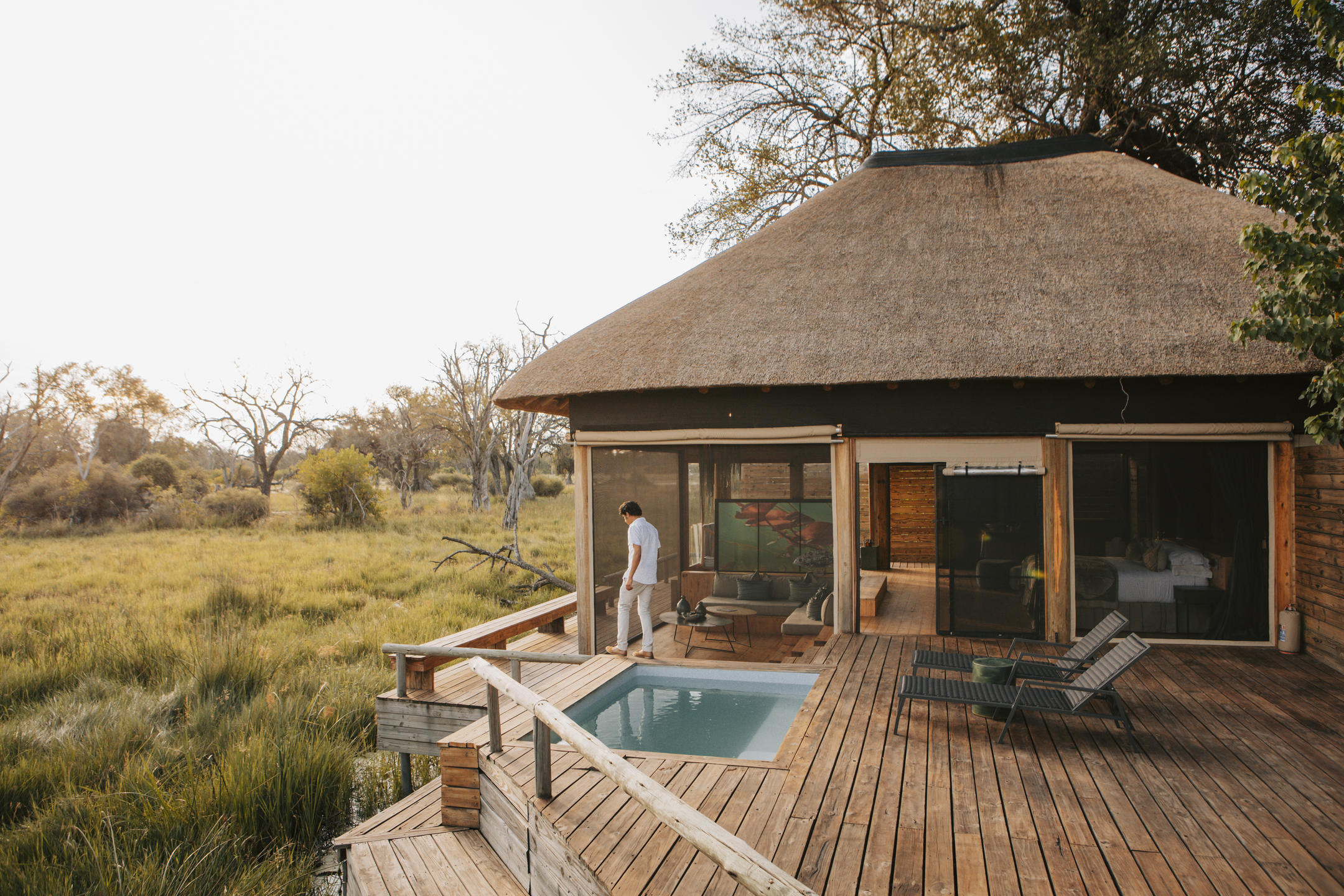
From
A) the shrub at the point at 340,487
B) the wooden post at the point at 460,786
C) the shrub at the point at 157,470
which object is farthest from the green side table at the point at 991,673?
the shrub at the point at 157,470

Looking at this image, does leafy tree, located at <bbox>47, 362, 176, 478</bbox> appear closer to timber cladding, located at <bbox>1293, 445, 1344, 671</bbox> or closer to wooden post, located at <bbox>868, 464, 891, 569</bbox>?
wooden post, located at <bbox>868, 464, 891, 569</bbox>

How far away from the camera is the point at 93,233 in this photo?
65.5ft

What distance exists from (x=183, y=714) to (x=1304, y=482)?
34.1 feet

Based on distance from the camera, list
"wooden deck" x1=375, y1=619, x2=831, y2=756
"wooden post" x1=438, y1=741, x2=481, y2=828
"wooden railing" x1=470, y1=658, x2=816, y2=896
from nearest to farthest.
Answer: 1. "wooden railing" x1=470, y1=658, x2=816, y2=896
2. "wooden post" x1=438, y1=741, x2=481, y2=828
3. "wooden deck" x1=375, y1=619, x2=831, y2=756

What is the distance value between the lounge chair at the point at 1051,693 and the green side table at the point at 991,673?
8cm

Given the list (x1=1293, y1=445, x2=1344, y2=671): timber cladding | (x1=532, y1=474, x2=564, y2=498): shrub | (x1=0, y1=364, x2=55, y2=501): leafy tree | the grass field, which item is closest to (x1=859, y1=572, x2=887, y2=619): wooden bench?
(x1=1293, y1=445, x2=1344, y2=671): timber cladding

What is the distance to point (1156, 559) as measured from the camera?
6328 mm

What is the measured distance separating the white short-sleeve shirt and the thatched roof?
1.32 metres

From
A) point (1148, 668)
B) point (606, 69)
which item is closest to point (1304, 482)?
point (1148, 668)

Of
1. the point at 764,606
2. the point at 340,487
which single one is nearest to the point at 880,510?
the point at 764,606

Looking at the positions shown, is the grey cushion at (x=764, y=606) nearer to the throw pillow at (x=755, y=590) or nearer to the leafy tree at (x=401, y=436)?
the throw pillow at (x=755, y=590)

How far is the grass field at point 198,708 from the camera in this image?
462cm

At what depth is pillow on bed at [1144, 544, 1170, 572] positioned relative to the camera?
6.32 metres

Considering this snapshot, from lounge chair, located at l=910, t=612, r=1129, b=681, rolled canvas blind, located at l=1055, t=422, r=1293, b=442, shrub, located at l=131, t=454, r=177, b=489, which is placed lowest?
lounge chair, located at l=910, t=612, r=1129, b=681
